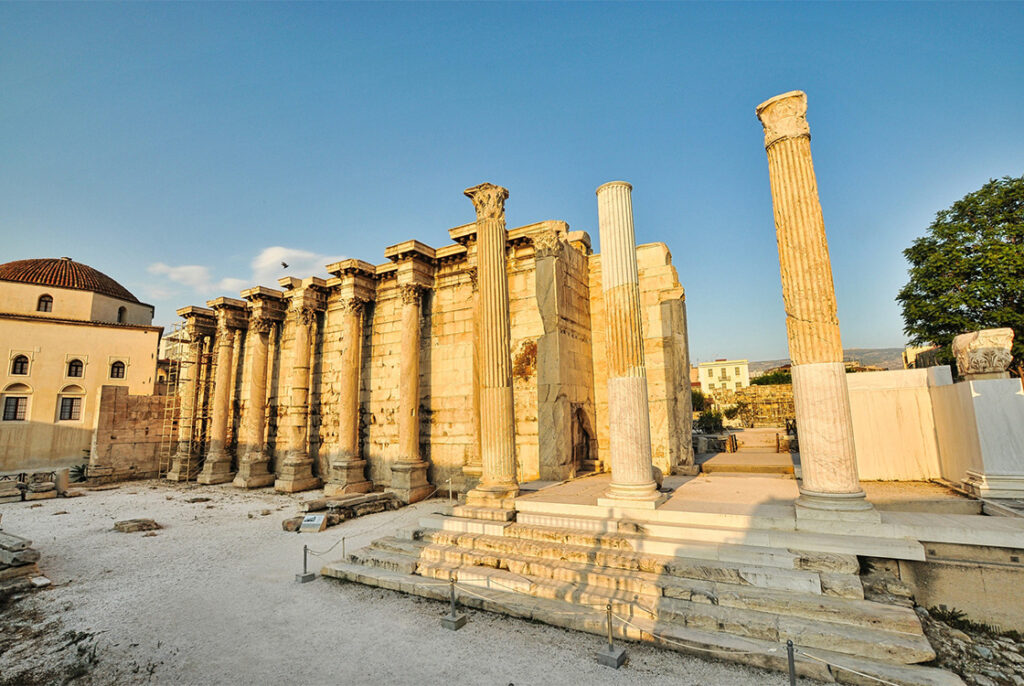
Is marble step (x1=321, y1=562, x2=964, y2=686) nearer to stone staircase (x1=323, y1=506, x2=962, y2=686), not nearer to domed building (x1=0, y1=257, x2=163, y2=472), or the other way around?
stone staircase (x1=323, y1=506, x2=962, y2=686)

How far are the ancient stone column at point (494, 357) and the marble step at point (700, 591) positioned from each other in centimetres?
168

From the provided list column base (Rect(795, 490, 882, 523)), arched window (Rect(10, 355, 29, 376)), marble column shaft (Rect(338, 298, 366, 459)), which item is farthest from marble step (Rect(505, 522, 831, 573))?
arched window (Rect(10, 355, 29, 376))

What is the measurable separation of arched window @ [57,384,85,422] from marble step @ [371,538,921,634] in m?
31.0

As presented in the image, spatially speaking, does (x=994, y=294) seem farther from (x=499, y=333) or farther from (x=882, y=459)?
(x=499, y=333)

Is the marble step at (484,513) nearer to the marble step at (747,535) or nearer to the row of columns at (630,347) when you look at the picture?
the row of columns at (630,347)

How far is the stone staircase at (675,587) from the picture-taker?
4.71 meters

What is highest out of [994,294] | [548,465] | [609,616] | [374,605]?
[994,294]

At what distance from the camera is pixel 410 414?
14344 mm

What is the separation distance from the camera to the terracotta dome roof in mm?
28594

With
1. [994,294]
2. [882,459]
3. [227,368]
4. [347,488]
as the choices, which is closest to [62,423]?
[227,368]

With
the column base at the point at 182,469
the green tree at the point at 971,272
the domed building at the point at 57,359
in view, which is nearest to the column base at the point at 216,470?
the column base at the point at 182,469

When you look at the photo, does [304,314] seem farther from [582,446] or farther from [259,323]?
[582,446]

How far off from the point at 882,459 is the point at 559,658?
8.78 meters

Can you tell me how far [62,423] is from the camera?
2669 centimetres
